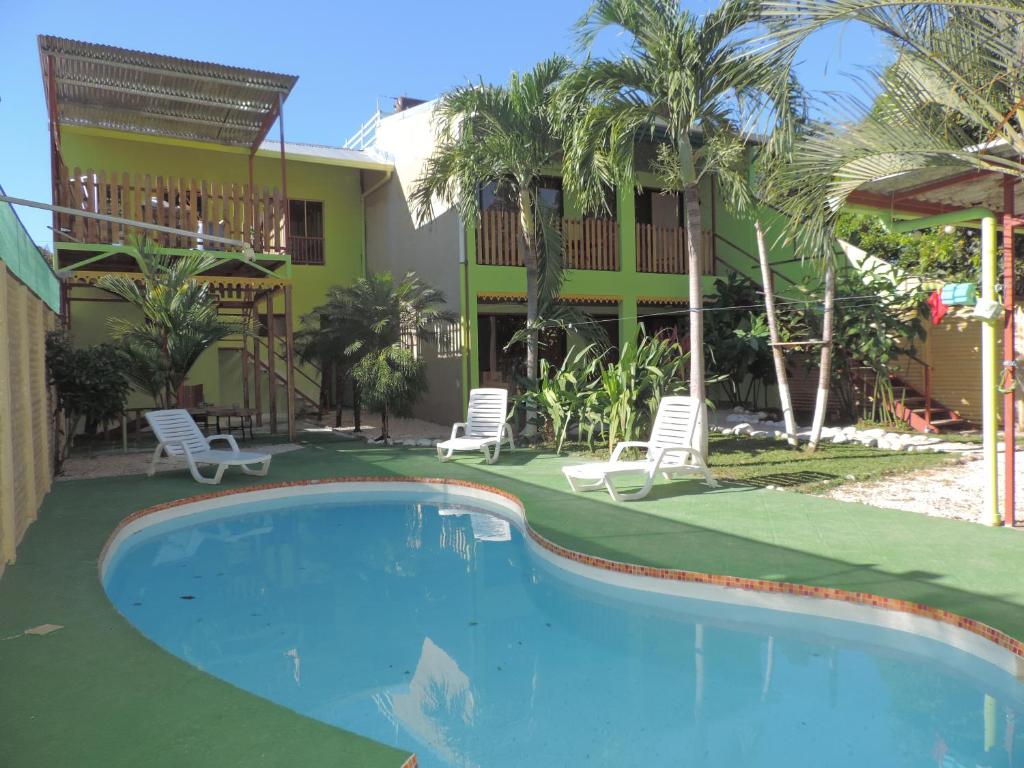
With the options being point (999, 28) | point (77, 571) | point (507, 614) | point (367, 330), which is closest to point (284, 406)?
point (367, 330)

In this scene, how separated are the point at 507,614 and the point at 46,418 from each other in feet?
22.3

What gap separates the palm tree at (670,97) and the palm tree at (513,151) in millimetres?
1590

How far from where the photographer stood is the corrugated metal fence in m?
5.27

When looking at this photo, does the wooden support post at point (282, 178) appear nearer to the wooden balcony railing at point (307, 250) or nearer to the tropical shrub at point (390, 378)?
the tropical shrub at point (390, 378)

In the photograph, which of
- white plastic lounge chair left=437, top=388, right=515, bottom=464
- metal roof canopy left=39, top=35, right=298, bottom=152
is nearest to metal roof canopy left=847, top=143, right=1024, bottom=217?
white plastic lounge chair left=437, top=388, right=515, bottom=464

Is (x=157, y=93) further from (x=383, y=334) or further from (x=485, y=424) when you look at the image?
(x=485, y=424)

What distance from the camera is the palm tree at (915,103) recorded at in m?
5.00

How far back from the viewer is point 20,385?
6344 millimetres

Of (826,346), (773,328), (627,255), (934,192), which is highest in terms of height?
(627,255)

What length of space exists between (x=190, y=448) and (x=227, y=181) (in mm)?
10386

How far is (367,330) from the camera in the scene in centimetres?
1266

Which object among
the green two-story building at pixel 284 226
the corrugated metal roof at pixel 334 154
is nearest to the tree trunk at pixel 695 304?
the green two-story building at pixel 284 226

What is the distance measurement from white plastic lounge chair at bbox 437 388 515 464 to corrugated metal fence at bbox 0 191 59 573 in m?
5.01

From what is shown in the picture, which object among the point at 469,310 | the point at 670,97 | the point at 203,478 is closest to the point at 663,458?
the point at 670,97
